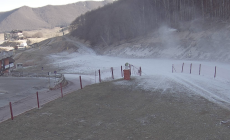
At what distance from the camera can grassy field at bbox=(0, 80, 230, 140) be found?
33.2ft

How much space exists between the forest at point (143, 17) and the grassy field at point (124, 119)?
35.8 meters

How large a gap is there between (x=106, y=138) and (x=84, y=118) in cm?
310

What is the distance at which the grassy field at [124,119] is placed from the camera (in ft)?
33.2

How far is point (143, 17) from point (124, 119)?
56.9 metres

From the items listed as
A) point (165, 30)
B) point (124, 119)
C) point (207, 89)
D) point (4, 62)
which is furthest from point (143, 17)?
point (124, 119)

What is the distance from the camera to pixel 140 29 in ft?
206

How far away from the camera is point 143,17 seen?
65750 millimetres

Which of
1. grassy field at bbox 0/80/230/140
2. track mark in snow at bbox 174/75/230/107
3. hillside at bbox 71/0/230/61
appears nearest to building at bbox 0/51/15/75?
hillside at bbox 71/0/230/61

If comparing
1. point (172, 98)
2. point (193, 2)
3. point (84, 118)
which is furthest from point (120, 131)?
point (193, 2)

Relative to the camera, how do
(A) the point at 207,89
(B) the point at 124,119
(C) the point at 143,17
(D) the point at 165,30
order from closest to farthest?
(B) the point at 124,119
(A) the point at 207,89
(D) the point at 165,30
(C) the point at 143,17

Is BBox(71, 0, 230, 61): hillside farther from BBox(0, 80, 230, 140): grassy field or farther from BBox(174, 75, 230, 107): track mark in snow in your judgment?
BBox(0, 80, 230, 140): grassy field

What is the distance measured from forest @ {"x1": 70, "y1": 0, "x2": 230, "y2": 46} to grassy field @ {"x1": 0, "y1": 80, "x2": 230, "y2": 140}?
117 ft

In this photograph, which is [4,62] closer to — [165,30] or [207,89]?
[207,89]

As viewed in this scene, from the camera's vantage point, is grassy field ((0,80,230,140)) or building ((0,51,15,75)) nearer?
grassy field ((0,80,230,140))
